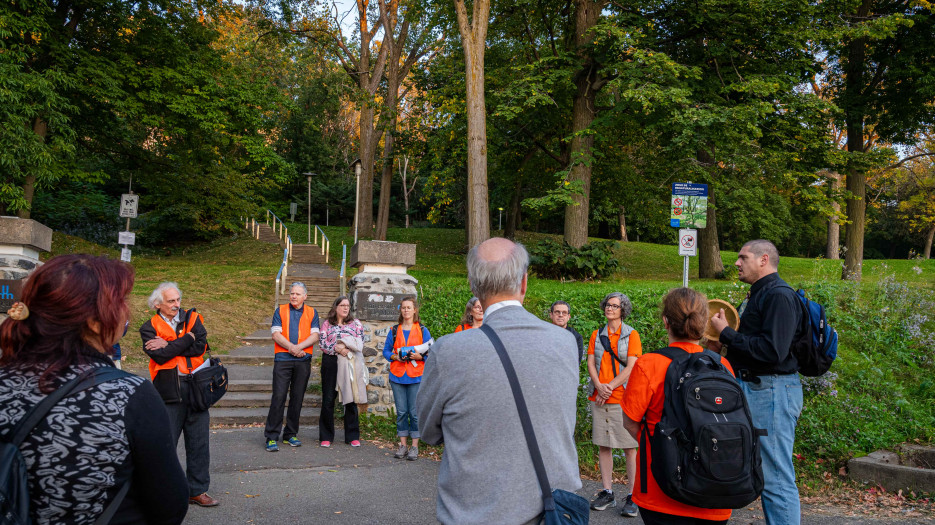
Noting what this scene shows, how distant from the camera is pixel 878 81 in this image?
691 inches

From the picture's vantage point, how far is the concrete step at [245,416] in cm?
874

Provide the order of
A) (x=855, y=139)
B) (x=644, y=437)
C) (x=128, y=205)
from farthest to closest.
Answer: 1. (x=855, y=139)
2. (x=128, y=205)
3. (x=644, y=437)

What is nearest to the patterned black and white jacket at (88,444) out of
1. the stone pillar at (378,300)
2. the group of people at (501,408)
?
the group of people at (501,408)

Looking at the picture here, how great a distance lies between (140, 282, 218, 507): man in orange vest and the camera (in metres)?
5.37

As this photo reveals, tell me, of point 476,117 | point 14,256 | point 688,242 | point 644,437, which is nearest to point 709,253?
point 476,117

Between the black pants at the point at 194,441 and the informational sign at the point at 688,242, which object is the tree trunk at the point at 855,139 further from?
the black pants at the point at 194,441

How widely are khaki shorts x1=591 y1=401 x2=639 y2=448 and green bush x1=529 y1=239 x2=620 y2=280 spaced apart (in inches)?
419

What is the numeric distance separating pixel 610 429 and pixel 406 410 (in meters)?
2.69

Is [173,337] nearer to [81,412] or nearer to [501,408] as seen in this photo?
[81,412]

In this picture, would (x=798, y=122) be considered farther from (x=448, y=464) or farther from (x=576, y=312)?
(x=448, y=464)

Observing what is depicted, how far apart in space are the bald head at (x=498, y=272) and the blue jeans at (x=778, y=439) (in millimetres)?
2284

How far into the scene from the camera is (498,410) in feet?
7.25

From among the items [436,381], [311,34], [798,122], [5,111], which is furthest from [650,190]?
[436,381]

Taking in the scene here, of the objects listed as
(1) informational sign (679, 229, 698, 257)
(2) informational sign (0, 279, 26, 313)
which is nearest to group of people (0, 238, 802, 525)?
(1) informational sign (679, 229, 698, 257)
